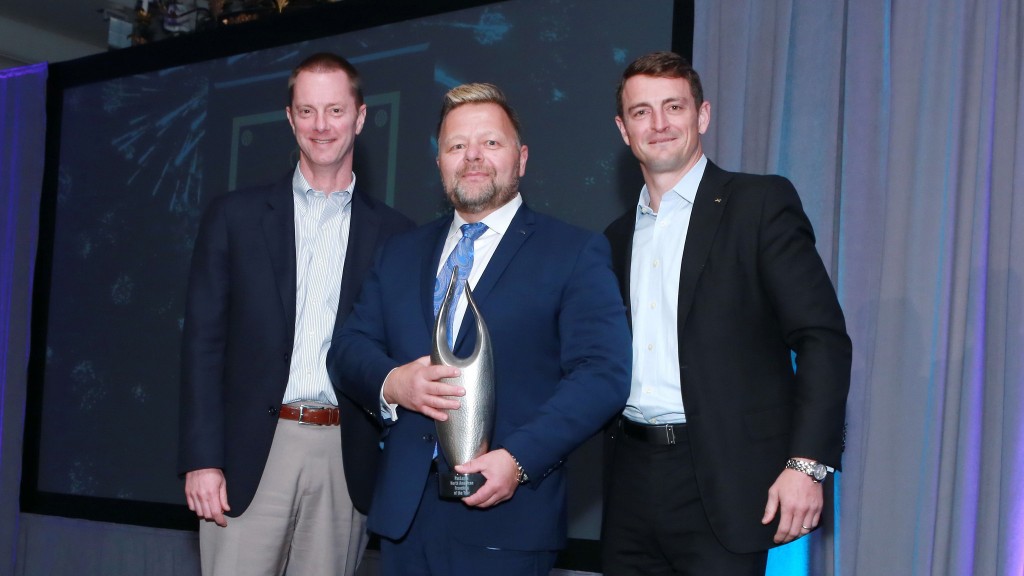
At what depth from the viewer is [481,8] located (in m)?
4.50

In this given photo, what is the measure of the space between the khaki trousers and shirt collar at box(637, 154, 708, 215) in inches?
36.8

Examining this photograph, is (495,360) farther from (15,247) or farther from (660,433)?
(15,247)

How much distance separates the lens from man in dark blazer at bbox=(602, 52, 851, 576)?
1963 mm

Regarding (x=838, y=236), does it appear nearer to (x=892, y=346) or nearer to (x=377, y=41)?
(x=892, y=346)

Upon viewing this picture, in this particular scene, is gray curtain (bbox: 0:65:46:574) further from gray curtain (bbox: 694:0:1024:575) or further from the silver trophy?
the silver trophy

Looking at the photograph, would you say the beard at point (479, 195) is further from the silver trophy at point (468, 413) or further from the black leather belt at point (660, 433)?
the black leather belt at point (660, 433)

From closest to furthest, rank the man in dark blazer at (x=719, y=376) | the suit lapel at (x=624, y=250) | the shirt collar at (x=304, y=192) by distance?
1. the man in dark blazer at (x=719, y=376)
2. the suit lapel at (x=624, y=250)
3. the shirt collar at (x=304, y=192)

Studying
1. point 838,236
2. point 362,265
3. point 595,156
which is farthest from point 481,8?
point 362,265

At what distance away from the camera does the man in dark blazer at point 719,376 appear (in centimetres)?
196

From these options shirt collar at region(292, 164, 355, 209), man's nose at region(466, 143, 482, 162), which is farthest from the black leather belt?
shirt collar at region(292, 164, 355, 209)

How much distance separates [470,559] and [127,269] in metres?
4.31

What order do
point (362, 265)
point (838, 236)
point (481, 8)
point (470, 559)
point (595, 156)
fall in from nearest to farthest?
point (470, 559), point (362, 265), point (838, 236), point (595, 156), point (481, 8)

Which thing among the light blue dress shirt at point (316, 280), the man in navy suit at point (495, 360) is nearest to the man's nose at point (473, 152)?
the man in navy suit at point (495, 360)

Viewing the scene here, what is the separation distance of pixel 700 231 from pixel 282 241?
1.05 meters
